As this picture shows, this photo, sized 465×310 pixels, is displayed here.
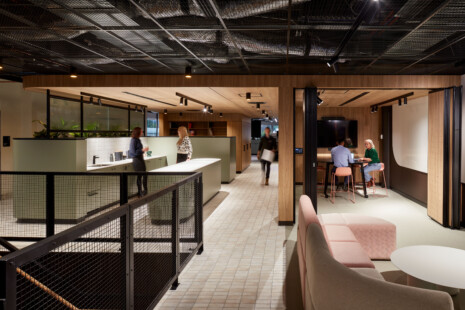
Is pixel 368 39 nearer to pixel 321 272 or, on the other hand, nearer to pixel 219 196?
pixel 321 272

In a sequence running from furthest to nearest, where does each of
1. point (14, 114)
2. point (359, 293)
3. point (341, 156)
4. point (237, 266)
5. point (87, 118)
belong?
point (87, 118), point (14, 114), point (341, 156), point (237, 266), point (359, 293)

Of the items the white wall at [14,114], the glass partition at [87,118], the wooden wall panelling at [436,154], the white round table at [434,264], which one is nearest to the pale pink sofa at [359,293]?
the white round table at [434,264]

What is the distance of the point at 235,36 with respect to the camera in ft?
13.5

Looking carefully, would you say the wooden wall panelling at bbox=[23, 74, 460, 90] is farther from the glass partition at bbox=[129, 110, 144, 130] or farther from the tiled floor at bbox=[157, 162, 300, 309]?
the glass partition at bbox=[129, 110, 144, 130]

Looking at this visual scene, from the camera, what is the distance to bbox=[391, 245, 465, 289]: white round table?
106 inches

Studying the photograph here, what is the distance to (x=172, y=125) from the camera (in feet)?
49.5

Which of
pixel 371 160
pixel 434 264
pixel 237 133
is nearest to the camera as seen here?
pixel 434 264

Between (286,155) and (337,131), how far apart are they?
5.16 meters

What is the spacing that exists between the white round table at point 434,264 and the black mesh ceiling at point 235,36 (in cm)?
216

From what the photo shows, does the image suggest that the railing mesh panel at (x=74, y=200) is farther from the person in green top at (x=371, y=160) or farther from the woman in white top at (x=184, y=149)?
the person in green top at (x=371, y=160)

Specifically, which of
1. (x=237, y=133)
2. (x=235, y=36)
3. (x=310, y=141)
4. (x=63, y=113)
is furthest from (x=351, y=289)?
(x=237, y=133)

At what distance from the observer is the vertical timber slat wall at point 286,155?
5844mm

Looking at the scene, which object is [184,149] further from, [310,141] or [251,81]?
[310,141]

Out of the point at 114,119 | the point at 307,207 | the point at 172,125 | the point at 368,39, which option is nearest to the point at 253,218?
the point at 307,207
